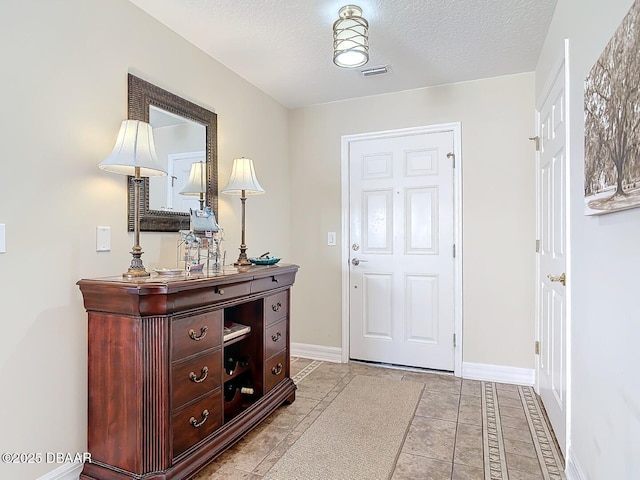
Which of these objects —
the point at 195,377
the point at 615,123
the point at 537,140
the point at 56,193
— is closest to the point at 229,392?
the point at 195,377

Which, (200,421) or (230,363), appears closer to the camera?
(200,421)

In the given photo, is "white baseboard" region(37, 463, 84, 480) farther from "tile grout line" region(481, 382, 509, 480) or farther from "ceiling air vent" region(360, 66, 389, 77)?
"ceiling air vent" region(360, 66, 389, 77)

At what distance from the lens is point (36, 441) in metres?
1.63

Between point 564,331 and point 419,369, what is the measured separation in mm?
1539

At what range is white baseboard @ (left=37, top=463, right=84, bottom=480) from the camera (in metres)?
1.67

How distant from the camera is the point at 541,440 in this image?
214 centimetres

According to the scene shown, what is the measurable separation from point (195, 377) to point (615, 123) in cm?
189

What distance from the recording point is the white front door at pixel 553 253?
199cm

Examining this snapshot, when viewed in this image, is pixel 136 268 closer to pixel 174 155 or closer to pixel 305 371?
pixel 174 155

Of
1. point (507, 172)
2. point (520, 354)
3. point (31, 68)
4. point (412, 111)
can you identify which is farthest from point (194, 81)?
point (520, 354)

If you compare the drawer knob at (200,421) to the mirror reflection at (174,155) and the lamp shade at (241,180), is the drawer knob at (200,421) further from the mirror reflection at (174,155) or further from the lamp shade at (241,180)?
the lamp shade at (241,180)

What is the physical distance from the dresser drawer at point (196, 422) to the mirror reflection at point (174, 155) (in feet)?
3.62

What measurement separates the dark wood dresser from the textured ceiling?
1.49 m

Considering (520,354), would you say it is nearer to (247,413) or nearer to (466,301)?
(466,301)
